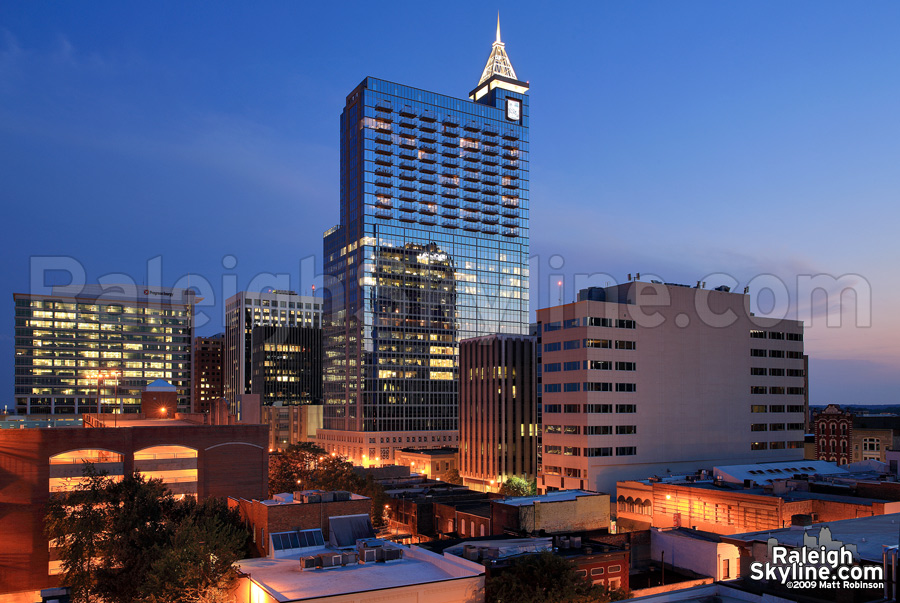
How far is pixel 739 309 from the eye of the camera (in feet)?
407

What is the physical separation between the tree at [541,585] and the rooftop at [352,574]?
1.78 metres

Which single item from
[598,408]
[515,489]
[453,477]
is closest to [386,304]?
[453,477]

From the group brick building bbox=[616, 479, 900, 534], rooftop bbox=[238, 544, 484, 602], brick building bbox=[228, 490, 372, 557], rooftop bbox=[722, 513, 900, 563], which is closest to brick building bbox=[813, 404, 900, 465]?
brick building bbox=[616, 479, 900, 534]

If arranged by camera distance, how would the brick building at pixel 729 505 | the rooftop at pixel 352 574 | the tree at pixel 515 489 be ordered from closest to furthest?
1. the rooftop at pixel 352 574
2. the brick building at pixel 729 505
3. the tree at pixel 515 489

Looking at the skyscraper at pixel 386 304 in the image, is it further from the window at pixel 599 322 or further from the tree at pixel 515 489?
the window at pixel 599 322

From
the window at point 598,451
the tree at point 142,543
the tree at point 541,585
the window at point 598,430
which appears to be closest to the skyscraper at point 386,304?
the window at point 598,451

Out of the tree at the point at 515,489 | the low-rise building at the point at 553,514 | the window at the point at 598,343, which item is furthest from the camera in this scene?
the tree at the point at 515,489

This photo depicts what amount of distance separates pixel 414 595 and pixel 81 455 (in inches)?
1849

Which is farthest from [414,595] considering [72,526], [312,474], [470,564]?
[312,474]

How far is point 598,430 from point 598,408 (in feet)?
11.2

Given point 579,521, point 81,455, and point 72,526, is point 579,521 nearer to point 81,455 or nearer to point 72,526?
point 72,526

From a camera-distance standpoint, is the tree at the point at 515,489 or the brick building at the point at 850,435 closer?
the tree at the point at 515,489

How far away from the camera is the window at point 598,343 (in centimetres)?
10619

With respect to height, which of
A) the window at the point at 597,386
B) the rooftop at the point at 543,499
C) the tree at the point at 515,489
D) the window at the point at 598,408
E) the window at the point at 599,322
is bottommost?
the tree at the point at 515,489
